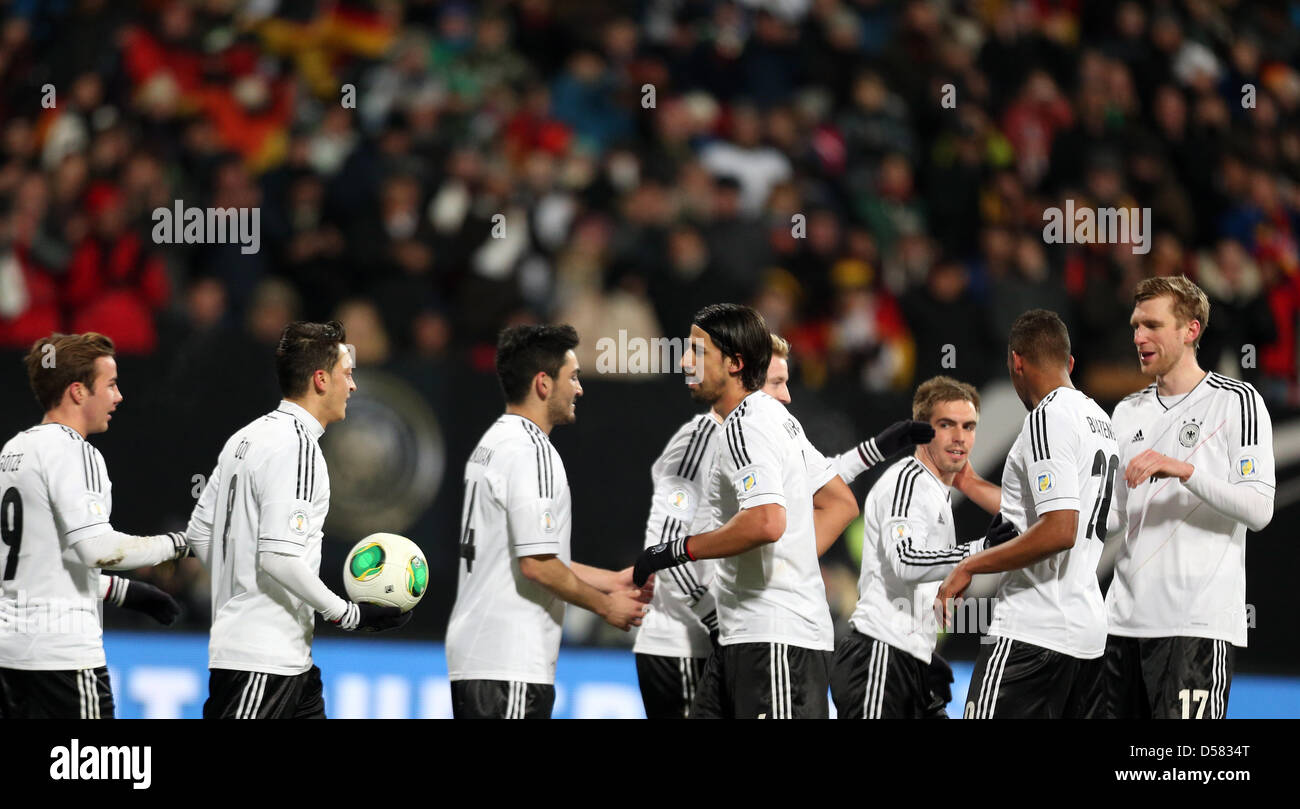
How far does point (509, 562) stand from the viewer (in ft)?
20.8

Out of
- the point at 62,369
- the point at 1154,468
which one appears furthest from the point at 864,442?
the point at 62,369

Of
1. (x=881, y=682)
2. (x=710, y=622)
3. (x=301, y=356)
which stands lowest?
(x=881, y=682)

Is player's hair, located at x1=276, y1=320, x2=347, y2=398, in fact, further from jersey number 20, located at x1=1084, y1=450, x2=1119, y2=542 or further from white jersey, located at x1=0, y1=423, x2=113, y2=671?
jersey number 20, located at x1=1084, y1=450, x2=1119, y2=542

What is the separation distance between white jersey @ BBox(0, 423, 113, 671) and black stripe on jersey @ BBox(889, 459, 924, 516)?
11.4 feet

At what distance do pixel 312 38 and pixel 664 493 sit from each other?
892 centimetres

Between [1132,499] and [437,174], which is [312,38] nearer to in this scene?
[437,174]

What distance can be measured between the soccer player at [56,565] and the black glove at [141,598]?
199 millimetres

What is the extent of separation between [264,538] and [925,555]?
9.39 ft

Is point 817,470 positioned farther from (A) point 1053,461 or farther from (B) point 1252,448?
(B) point 1252,448

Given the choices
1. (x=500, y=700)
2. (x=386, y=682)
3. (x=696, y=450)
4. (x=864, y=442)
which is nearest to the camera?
(x=500, y=700)

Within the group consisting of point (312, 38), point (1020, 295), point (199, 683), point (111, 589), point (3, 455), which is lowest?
point (199, 683)

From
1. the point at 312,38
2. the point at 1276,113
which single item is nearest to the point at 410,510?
the point at 312,38

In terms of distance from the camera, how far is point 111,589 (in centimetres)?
682

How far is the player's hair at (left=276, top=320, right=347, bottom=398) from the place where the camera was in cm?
634
